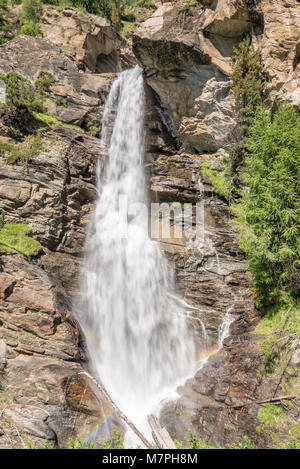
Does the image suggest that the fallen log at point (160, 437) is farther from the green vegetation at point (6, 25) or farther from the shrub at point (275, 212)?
the green vegetation at point (6, 25)

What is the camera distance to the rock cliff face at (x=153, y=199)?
27.7 ft

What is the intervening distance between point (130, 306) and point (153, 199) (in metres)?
6.25

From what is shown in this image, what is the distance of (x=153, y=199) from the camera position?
1627 centimetres

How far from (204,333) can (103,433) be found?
602 cm

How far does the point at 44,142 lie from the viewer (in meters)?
15.2

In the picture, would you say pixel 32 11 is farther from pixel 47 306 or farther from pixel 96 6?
pixel 47 306

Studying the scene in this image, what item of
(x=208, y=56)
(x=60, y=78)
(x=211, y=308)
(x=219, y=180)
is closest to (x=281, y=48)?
(x=208, y=56)

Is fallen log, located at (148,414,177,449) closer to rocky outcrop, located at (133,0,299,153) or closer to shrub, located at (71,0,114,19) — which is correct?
rocky outcrop, located at (133,0,299,153)

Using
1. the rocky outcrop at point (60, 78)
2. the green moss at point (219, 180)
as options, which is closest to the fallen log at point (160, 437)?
the green moss at point (219, 180)

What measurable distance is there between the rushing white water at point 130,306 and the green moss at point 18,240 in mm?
2625

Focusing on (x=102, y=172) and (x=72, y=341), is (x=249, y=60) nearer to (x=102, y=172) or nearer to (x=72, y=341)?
(x=102, y=172)

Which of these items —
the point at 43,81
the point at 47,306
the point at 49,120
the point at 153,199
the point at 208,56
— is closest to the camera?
the point at 47,306

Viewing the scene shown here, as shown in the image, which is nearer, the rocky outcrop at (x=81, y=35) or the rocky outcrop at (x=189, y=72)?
the rocky outcrop at (x=189, y=72)

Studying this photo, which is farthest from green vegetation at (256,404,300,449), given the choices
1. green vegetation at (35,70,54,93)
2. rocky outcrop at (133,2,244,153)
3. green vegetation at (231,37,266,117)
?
green vegetation at (35,70,54,93)
